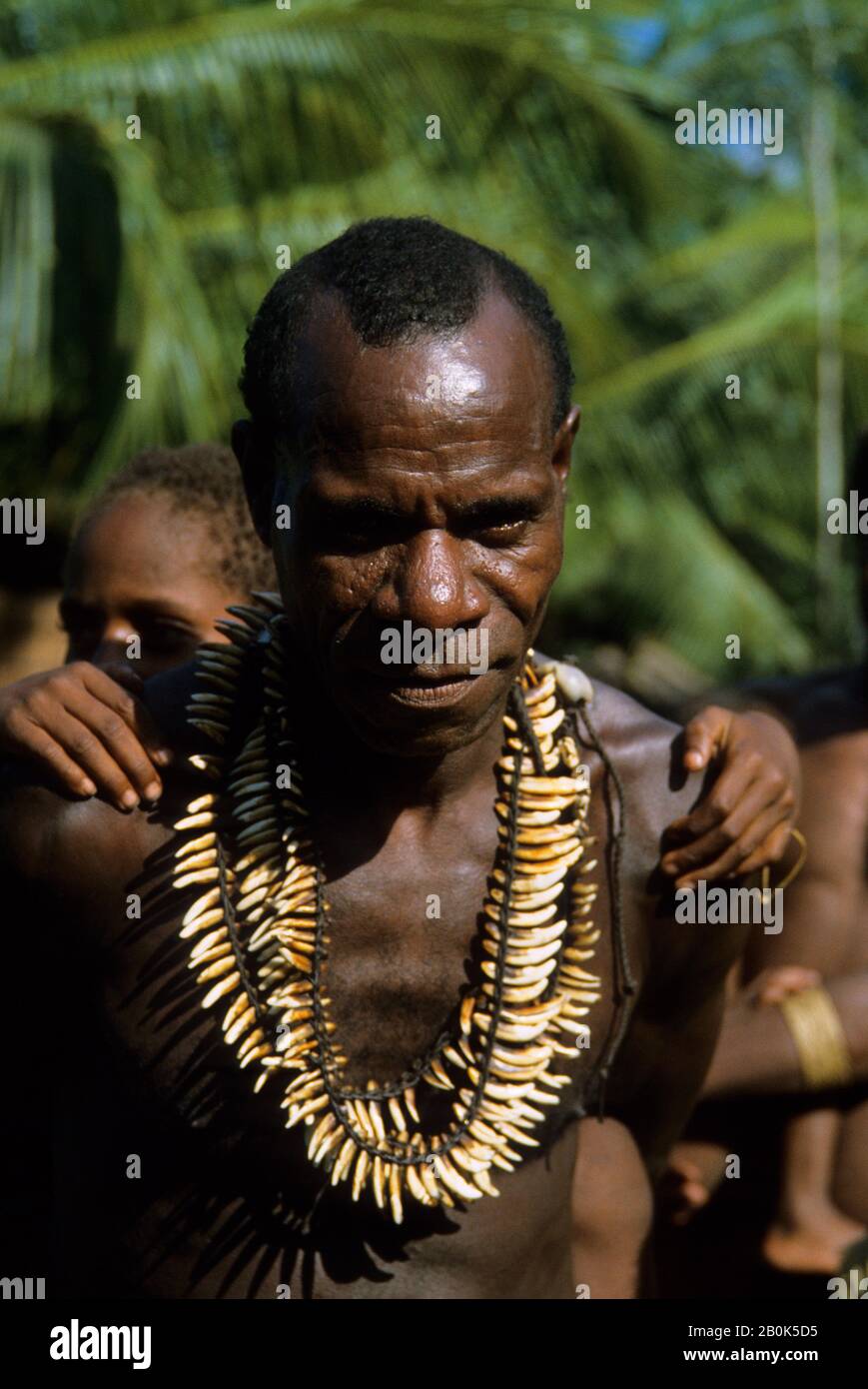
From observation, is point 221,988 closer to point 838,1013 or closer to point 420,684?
point 420,684

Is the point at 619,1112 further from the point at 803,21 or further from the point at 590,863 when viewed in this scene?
the point at 803,21

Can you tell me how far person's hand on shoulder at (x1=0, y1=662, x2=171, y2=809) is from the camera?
2.61 meters

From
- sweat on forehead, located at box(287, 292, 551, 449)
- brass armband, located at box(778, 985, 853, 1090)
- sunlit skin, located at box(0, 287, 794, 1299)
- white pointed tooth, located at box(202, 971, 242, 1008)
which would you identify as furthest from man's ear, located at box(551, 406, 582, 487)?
brass armband, located at box(778, 985, 853, 1090)

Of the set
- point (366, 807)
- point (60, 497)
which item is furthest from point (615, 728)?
point (60, 497)

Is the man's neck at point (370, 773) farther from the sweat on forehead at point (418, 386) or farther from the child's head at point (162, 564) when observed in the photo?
the child's head at point (162, 564)

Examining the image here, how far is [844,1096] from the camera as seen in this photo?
14.1 feet

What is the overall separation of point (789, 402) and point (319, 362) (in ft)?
35.6

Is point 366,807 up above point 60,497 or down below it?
below

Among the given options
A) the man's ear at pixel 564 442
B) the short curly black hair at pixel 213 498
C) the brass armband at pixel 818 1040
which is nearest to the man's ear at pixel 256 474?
the man's ear at pixel 564 442

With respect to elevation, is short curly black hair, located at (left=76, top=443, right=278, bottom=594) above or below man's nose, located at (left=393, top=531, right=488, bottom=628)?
above

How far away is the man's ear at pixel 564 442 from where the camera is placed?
272cm

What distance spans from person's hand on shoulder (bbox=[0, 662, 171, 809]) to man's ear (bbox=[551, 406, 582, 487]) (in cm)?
79

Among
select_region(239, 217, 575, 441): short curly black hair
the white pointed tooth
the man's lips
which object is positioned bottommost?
the white pointed tooth

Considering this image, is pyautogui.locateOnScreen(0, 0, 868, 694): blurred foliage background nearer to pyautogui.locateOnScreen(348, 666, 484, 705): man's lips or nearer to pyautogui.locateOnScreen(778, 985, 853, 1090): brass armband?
pyautogui.locateOnScreen(778, 985, 853, 1090): brass armband
